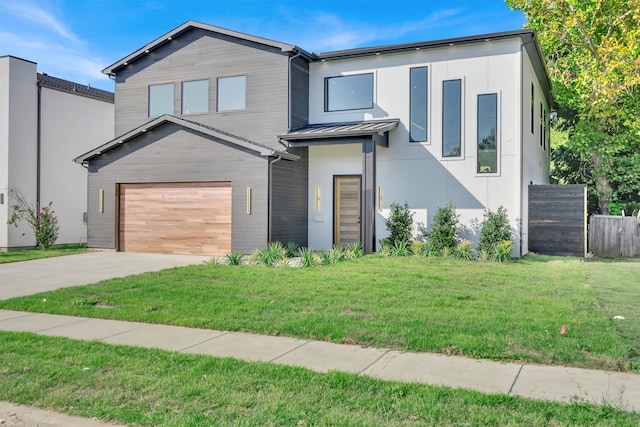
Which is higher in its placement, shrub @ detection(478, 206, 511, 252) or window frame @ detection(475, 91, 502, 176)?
window frame @ detection(475, 91, 502, 176)

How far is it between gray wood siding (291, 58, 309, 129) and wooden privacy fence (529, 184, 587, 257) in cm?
740

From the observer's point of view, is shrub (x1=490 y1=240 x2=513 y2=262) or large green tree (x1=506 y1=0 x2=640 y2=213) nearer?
shrub (x1=490 y1=240 x2=513 y2=262)

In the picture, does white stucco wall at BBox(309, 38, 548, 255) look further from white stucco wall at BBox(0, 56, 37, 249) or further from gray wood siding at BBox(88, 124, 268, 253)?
white stucco wall at BBox(0, 56, 37, 249)

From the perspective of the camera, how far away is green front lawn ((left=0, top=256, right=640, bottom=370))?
5.94 metres

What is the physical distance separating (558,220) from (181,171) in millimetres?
11457

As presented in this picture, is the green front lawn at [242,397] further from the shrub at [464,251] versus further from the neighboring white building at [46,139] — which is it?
the neighboring white building at [46,139]

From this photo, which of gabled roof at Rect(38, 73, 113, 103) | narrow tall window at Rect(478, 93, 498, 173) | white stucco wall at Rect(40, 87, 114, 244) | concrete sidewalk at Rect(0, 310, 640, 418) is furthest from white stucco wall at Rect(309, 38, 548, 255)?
concrete sidewalk at Rect(0, 310, 640, 418)

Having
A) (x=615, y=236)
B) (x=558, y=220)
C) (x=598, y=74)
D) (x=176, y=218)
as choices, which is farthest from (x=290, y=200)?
(x=598, y=74)

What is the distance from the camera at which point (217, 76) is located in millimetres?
17922

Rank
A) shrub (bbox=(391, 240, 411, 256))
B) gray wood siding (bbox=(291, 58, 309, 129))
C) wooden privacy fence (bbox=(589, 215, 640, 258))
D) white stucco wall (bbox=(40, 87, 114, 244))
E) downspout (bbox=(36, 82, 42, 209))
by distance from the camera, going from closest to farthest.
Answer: shrub (bbox=(391, 240, 411, 256))
wooden privacy fence (bbox=(589, 215, 640, 258))
gray wood siding (bbox=(291, 58, 309, 129))
downspout (bbox=(36, 82, 42, 209))
white stucco wall (bbox=(40, 87, 114, 244))

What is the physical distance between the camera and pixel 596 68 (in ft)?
66.7

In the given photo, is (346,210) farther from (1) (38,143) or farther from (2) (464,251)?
(1) (38,143)

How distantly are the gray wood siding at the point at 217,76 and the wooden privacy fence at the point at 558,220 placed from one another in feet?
26.6

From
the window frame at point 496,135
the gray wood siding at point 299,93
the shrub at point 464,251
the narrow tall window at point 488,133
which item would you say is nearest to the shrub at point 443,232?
the shrub at point 464,251
